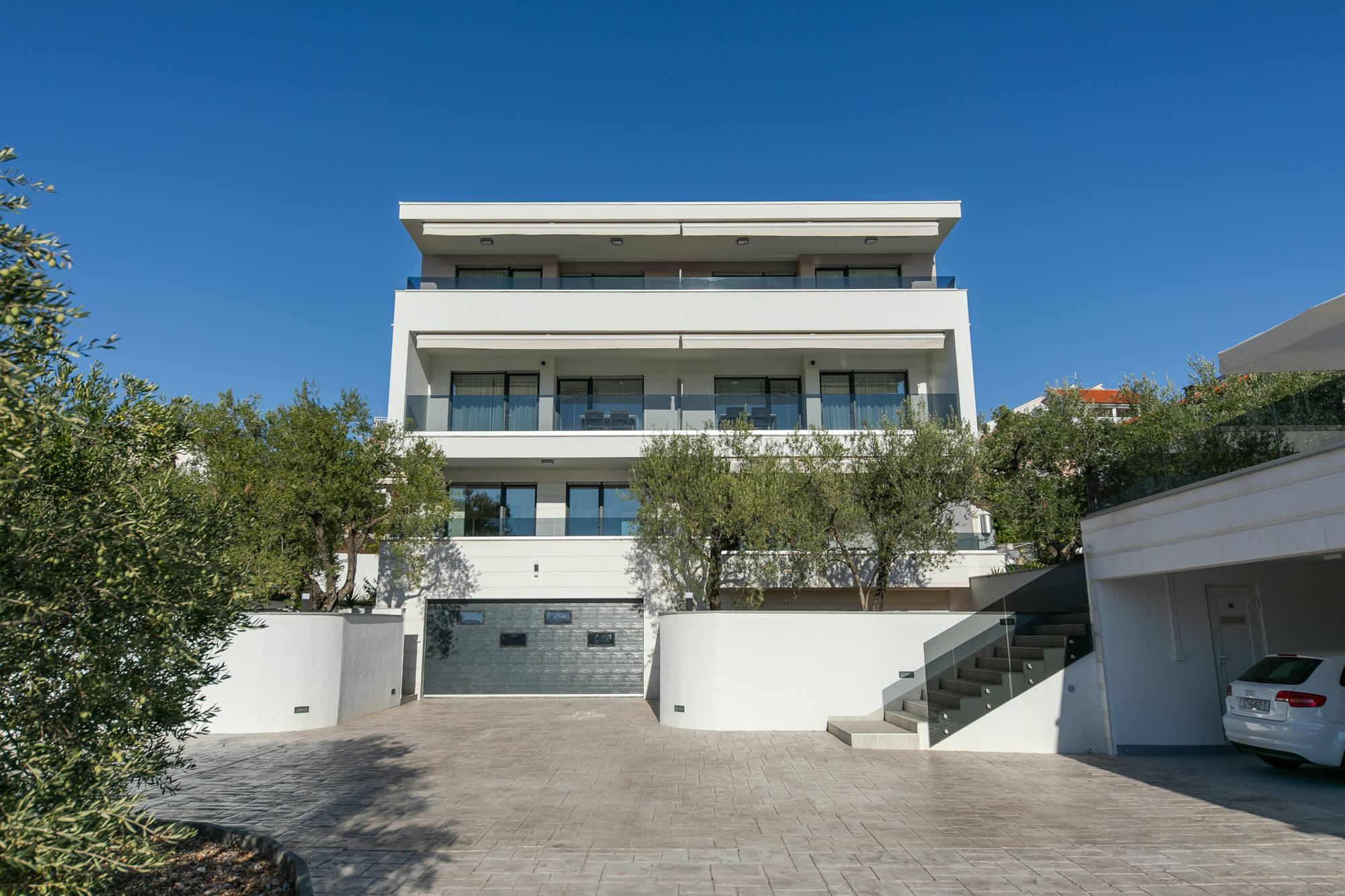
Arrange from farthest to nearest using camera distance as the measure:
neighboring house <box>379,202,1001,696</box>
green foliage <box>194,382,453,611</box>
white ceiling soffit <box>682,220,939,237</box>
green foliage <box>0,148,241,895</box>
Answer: white ceiling soffit <box>682,220,939,237</box>
neighboring house <box>379,202,1001,696</box>
green foliage <box>194,382,453,611</box>
green foliage <box>0,148,241,895</box>

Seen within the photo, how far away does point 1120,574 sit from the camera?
11336mm

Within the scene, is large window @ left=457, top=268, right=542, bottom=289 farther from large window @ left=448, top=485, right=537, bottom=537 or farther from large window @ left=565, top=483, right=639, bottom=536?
large window @ left=565, top=483, right=639, bottom=536

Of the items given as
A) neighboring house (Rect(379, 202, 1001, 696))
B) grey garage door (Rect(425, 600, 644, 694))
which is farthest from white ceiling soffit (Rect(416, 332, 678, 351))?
grey garage door (Rect(425, 600, 644, 694))

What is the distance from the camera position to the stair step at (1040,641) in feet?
38.7

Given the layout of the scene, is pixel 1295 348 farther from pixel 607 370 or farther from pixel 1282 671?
pixel 607 370

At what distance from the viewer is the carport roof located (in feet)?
26.1

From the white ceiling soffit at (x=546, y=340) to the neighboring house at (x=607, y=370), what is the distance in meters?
0.05

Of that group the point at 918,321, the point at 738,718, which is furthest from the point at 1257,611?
the point at 918,321

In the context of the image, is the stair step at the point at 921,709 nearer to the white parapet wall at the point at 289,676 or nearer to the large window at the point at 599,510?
the large window at the point at 599,510

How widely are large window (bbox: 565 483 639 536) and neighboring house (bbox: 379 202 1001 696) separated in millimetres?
50

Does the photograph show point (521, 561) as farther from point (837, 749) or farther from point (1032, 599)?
point (1032, 599)

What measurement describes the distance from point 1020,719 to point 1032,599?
7.05 ft

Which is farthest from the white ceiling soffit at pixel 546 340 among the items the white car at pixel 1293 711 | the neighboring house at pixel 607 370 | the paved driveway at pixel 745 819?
the white car at pixel 1293 711

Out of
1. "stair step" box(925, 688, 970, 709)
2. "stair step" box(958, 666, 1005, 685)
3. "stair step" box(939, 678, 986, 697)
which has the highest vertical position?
"stair step" box(958, 666, 1005, 685)
